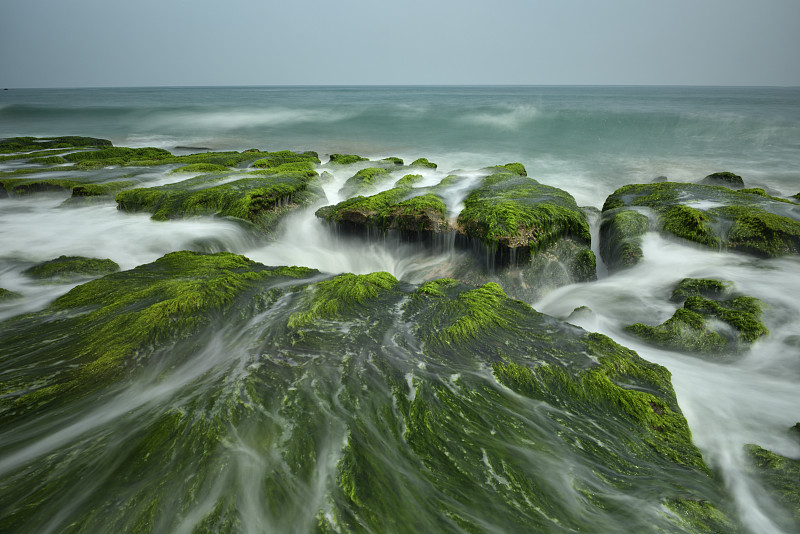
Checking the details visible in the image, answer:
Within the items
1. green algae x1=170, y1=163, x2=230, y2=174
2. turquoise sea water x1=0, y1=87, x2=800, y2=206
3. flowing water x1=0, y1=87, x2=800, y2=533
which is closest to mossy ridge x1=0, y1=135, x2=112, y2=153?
turquoise sea water x1=0, y1=87, x2=800, y2=206

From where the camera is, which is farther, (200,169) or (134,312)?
(200,169)

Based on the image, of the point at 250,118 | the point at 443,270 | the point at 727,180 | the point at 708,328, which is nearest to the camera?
the point at 708,328

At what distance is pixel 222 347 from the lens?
12.4ft

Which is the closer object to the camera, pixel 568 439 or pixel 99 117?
pixel 568 439

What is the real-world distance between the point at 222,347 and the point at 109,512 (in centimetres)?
173

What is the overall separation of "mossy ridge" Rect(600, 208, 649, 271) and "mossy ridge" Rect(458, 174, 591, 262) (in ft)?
1.74

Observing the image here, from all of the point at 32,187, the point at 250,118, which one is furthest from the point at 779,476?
the point at 250,118

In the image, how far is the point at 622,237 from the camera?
23.2 feet

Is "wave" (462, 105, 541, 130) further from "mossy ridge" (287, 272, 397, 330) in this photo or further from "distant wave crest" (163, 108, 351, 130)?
"mossy ridge" (287, 272, 397, 330)

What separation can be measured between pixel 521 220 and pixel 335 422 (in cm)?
492

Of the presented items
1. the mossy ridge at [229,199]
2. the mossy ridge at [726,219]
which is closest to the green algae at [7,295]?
the mossy ridge at [229,199]

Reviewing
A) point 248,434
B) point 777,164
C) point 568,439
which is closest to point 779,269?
point 568,439

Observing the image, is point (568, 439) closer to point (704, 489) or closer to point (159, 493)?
point (704, 489)

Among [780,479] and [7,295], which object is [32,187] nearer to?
[7,295]
